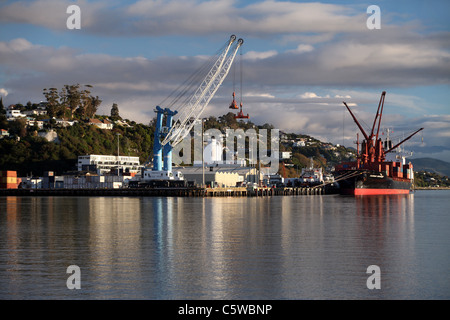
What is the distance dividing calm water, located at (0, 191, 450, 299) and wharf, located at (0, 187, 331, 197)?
58.5 metres

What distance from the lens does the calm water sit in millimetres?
21375

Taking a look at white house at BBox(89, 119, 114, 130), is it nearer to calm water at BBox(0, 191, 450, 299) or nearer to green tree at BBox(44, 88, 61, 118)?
green tree at BBox(44, 88, 61, 118)

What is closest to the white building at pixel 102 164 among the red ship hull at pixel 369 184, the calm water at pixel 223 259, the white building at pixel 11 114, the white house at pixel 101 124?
the white house at pixel 101 124

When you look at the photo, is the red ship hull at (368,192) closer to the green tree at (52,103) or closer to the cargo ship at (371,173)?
the cargo ship at (371,173)

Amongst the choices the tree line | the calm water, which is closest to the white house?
the tree line

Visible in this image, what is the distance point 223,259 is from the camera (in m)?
27.6

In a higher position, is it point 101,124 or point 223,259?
point 101,124

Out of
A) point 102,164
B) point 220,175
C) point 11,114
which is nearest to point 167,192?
point 220,175

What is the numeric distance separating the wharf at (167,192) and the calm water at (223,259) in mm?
58460

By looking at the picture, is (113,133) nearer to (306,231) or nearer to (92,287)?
(306,231)

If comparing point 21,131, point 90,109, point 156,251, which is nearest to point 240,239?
point 156,251

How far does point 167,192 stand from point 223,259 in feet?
260

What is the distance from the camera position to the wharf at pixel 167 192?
104 metres

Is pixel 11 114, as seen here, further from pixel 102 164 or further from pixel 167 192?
pixel 167 192
